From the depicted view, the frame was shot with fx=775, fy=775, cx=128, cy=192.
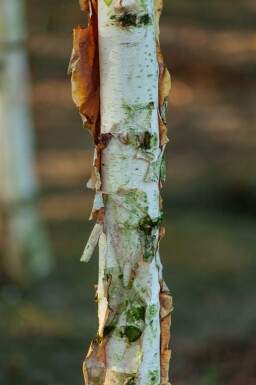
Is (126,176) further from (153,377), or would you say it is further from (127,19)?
(153,377)

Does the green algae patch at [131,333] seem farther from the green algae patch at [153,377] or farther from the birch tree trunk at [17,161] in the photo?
the birch tree trunk at [17,161]

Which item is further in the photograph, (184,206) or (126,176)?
(184,206)

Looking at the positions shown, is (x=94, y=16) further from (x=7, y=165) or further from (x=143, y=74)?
(x=7, y=165)

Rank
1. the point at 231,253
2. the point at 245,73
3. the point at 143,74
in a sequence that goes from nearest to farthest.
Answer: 1. the point at 143,74
2. the point at 231,253
3. the point at 245,73

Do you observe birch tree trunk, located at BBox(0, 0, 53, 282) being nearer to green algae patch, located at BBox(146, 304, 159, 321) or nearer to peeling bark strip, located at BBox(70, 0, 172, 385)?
peeling bark strip, located at BBox(70, 0, 172, 385)

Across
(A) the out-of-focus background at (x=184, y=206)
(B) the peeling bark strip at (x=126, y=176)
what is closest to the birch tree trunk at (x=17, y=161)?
(A) the out-of-focus background at (x=184, y=206)

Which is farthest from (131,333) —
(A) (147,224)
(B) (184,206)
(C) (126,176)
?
(B) (184,206)

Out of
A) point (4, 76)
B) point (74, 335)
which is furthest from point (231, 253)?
point (4, 76)
